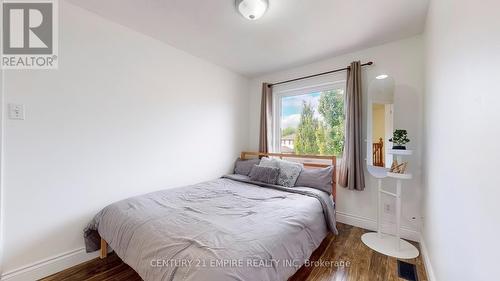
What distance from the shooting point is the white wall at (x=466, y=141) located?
718mm

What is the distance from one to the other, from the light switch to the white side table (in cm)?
337

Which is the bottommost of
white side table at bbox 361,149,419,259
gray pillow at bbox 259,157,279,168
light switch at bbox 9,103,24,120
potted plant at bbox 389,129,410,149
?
white side table at bbox 361,149,419,259

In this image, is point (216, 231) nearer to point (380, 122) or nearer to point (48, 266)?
point (48, 266)

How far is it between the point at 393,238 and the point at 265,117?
2350 mm

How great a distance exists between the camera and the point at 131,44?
7.27 feet

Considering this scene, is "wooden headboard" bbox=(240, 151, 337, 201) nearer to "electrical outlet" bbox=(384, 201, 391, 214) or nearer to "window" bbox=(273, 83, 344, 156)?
"window" bbox=(273, 83, 344, 156)

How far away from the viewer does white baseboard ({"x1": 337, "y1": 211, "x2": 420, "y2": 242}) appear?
7.44 ft

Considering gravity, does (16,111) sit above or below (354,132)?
above

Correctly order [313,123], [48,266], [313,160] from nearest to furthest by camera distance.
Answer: [48,266] → [313,160] → [313,123]

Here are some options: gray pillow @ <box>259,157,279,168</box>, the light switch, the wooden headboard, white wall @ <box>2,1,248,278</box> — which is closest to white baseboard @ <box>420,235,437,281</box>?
the wooden headboard

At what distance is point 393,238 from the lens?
90.0 inches

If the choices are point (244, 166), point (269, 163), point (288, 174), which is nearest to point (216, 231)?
point (288, 174)

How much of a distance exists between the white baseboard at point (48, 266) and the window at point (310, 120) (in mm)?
2791

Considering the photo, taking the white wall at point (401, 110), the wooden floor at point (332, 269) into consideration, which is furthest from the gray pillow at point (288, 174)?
the wooden floor at point (332, 269)
